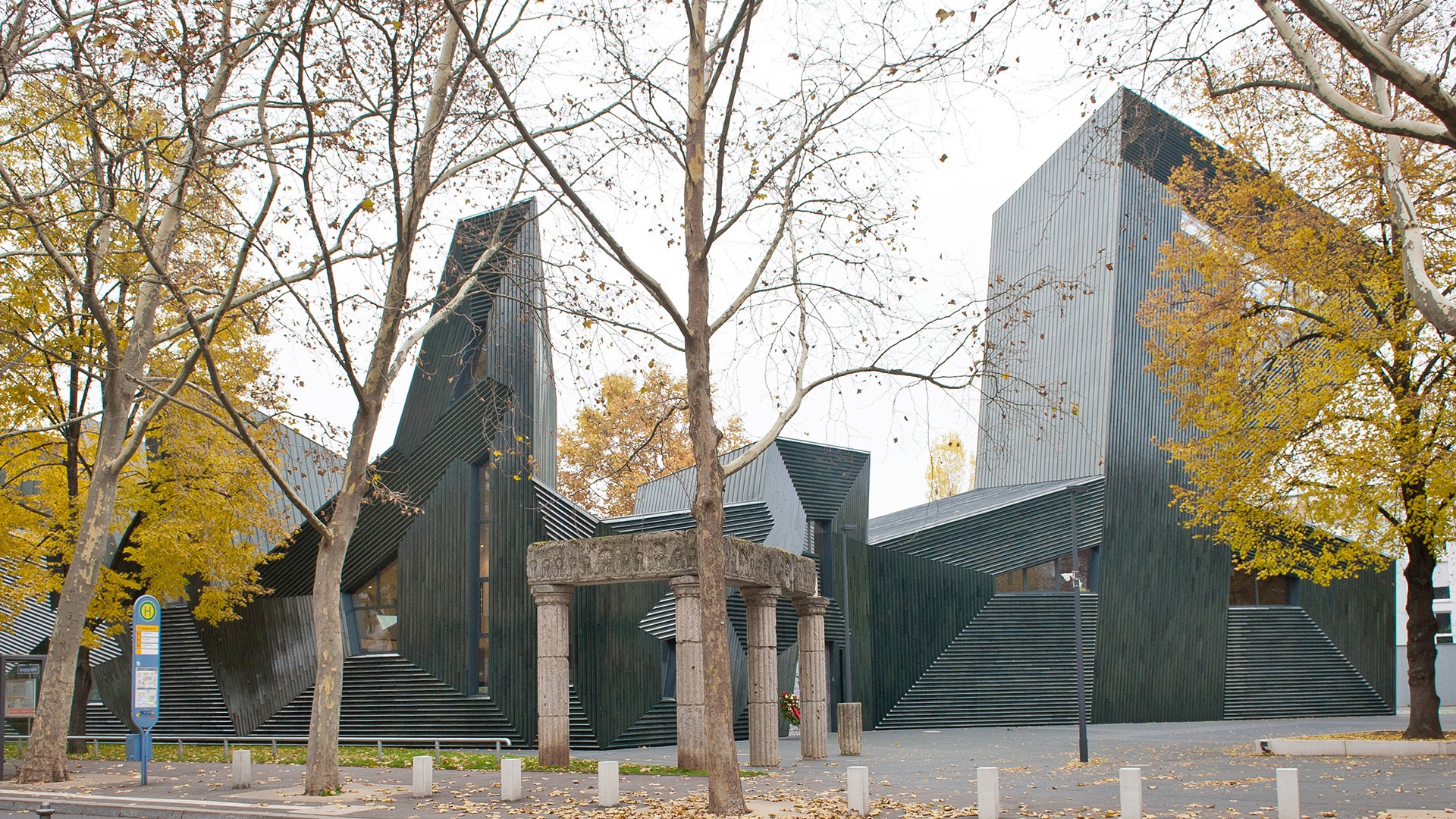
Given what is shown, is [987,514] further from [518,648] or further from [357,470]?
[357,470]

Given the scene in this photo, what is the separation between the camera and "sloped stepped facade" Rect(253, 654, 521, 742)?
26078 mm

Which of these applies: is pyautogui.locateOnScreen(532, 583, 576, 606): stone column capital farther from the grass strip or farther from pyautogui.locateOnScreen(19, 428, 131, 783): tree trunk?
pyautogui.locateOnScreen(19, 428, 131, 783): tree trunk

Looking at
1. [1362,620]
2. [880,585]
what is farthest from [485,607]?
[1362,620]

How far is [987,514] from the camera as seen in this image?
34125 millimetres

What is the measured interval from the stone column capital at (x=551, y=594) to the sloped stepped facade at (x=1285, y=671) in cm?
2233

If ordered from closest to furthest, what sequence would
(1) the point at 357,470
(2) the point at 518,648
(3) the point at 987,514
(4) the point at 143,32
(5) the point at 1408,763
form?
(4) the point at 143,32
(1) the point at 357,470
(5) the point at 1408,763
(2) the point at 518,648
(3) the point at 987,514

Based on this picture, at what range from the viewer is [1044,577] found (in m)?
34.2

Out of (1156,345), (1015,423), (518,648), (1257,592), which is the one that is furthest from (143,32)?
(1257,592)

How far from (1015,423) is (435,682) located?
67.6ft

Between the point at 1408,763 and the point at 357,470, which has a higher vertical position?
the point at 357,470

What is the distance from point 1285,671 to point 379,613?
2577 centimetres

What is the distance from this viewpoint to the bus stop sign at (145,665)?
1705cm

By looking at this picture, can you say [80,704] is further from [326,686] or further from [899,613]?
[899,613]

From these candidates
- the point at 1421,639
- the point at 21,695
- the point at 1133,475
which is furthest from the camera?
the point at 1133,475
